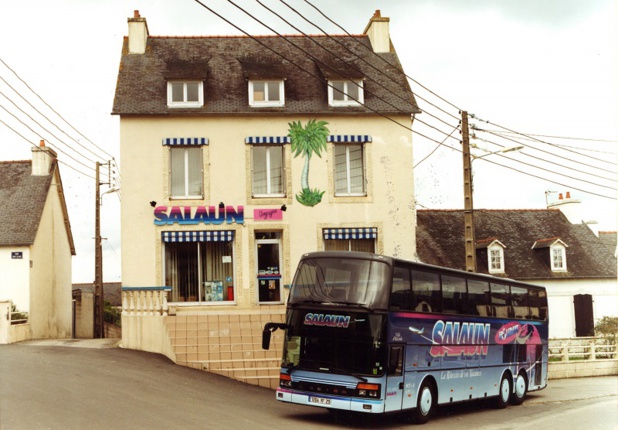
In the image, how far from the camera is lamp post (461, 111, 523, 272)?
22.4 meters

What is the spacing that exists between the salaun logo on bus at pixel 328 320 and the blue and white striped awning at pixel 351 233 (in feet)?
36.4

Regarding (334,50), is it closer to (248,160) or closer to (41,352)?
(248,160)

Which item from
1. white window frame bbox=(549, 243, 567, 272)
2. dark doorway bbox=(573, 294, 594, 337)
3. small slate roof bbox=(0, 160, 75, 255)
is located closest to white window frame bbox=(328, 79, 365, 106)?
small slate roof bbox=(0, 160, 75, 255)

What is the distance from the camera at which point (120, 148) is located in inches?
1043

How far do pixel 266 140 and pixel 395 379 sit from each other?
517 inches

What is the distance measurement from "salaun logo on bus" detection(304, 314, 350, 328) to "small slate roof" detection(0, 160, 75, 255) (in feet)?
62.2

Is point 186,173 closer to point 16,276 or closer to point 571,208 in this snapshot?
point 16,276

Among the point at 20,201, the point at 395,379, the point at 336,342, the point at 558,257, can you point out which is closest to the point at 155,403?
the point at 336,342

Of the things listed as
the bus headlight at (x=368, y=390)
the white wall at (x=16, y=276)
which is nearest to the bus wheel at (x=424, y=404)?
the bus headlight at (x=368, y=390)

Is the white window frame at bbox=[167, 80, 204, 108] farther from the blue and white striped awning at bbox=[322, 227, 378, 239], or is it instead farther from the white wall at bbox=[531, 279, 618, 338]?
the white wall at bbox=[531, 279, 618, 338]

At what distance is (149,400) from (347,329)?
4247 millimetres

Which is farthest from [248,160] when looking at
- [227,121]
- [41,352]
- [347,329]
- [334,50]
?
[347,329]

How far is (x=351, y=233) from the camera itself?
27.4 meters

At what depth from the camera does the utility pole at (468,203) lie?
73.4 feet
